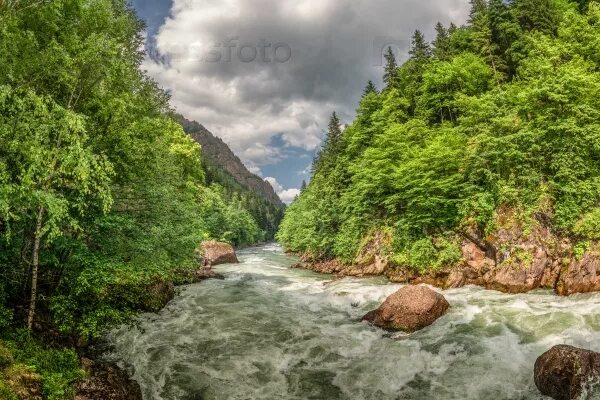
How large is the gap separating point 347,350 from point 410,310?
9.79 feet

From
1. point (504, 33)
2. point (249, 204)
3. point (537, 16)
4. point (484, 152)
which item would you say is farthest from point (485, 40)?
point (249, 204)

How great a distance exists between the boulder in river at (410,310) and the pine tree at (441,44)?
95.5ft

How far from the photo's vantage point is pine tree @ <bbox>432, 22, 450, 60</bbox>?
36.0 m

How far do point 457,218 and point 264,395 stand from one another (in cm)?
1496

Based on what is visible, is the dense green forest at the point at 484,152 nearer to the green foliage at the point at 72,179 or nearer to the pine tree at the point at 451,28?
the pine tree at the point at 451,28

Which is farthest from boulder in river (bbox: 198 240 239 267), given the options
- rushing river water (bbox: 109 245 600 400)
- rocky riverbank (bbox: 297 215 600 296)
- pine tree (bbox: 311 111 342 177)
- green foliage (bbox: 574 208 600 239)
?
green foliage (bbox: 574 208 600 239)

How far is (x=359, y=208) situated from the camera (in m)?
27.5

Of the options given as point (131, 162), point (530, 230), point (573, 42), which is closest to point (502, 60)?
point (573, 42)

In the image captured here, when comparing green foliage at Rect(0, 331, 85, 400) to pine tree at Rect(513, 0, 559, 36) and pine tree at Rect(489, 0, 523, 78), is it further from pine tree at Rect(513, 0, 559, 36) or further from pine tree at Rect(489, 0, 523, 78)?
pine tree at Rect(513, 0, 559, 36)

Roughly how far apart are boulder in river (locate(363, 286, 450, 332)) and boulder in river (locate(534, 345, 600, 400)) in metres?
4.44

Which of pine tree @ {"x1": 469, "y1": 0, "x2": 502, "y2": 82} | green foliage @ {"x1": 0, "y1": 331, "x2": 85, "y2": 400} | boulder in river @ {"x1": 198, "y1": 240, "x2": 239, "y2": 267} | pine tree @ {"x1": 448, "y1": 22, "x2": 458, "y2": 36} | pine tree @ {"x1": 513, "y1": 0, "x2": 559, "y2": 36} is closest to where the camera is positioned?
green foliage @ {"x1": 0, "y1": 331, "x2": 85, "y2": 400}

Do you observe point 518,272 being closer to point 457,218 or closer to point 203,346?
point 457,218

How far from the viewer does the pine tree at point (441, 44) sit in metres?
36.0

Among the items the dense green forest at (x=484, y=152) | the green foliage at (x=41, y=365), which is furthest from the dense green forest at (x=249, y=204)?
the green foliage at (x=41, y=365)
